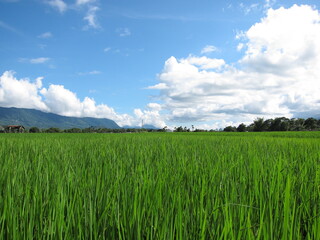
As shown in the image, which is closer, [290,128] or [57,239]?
[57,239]

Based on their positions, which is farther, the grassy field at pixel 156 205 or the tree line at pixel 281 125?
the tree line at pixel 281 125

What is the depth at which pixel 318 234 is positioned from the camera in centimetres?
96

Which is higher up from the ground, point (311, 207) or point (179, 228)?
point (179, 228)

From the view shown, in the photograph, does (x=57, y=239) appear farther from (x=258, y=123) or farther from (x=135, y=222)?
(x=258, y=123)

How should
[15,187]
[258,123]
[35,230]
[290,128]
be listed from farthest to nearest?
[258,123], [290,128], [15,187], [35,230]

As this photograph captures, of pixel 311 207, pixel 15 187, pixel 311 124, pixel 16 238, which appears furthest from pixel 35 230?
pixel 311 124

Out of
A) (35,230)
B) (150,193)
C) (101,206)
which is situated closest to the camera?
(35,230)

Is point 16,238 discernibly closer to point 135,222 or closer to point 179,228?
point 135,222

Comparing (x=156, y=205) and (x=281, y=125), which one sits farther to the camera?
(x=281, y=125)

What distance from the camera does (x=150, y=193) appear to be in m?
1.30

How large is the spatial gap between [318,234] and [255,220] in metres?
0.31

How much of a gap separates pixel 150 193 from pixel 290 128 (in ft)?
219

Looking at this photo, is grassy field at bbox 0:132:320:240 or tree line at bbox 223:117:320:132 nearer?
grassy field at bbox 0:132:320:240

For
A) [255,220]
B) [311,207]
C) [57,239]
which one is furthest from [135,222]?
[311,207]
